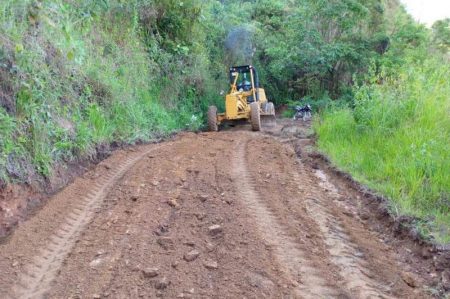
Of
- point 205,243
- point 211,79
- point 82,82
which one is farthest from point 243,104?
point 205,243

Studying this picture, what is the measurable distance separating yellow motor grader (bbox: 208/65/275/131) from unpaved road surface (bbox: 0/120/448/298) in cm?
701

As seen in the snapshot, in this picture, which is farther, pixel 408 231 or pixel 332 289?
pixel 408 231

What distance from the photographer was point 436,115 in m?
7.21

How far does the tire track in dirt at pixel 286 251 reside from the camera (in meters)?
3.52

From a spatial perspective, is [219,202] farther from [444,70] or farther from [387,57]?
[387,57]

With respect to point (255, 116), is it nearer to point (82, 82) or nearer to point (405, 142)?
point (82, 82)

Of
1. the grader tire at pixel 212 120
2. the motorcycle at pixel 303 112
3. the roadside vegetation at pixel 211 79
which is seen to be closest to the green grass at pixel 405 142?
the roadside vegetation at pixel 211 79

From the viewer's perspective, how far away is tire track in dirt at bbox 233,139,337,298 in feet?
11.5

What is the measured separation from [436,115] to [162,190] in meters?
4.58

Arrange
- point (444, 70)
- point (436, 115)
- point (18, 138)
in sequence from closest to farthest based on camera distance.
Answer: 1. point (18, 138)
2. point (436, 115)
3. point (444, 70)

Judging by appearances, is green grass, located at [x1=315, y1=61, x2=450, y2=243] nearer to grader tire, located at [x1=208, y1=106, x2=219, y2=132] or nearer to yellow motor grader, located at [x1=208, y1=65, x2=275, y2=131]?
yellow motor grader, located at [x1=208, y1=65, x2=275, y2=131]

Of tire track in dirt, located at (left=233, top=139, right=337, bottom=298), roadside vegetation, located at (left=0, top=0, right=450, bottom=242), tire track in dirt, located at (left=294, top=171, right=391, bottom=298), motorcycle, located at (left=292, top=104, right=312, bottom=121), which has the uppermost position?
roadside vegetation, located at (left=0, top=0, right=450, bottom=242)

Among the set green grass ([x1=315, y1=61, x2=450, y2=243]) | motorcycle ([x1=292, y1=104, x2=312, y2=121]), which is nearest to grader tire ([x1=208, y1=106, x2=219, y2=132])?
motorcycle ([x1=292, y1=104, x2=312, y2=121])

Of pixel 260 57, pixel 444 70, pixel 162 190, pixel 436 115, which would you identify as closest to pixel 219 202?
pixel 162 190
